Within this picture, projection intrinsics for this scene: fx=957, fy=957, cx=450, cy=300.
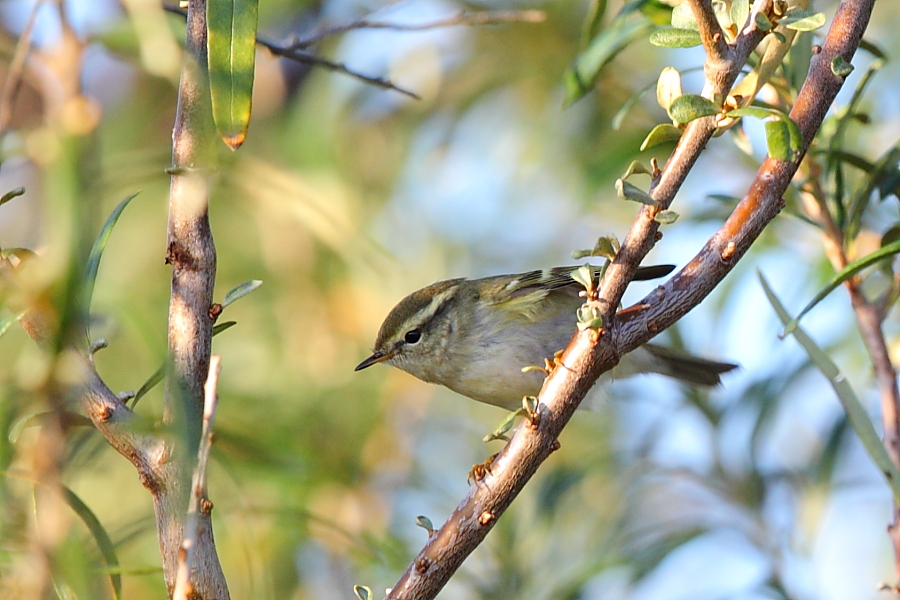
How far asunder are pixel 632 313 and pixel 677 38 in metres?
0.44

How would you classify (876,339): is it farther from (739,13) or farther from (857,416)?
(739,13)

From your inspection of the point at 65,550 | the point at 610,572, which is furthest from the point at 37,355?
the point at 610,572

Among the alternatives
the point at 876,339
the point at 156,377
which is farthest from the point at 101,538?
the point at 876,339

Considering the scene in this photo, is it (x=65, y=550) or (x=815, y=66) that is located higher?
(x=815, y=66)

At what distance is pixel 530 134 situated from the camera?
4.52 m

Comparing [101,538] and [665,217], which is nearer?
[665,217]

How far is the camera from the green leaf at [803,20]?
4.32ft

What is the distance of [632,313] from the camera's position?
1.37 metres

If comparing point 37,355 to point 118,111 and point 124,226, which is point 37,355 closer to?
point 118,111

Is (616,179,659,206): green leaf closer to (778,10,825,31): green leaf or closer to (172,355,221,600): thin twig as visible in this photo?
(778,10,825,31): green leaf

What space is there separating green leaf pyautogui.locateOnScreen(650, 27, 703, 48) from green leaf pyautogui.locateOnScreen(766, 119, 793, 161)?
0.22 meters

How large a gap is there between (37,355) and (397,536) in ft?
7.64

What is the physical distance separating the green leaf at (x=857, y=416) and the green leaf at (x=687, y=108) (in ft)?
1.78

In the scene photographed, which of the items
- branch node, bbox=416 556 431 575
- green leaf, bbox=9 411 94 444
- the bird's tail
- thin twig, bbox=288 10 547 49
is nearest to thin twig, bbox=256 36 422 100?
thin twig, bbox=288 10 547 49
